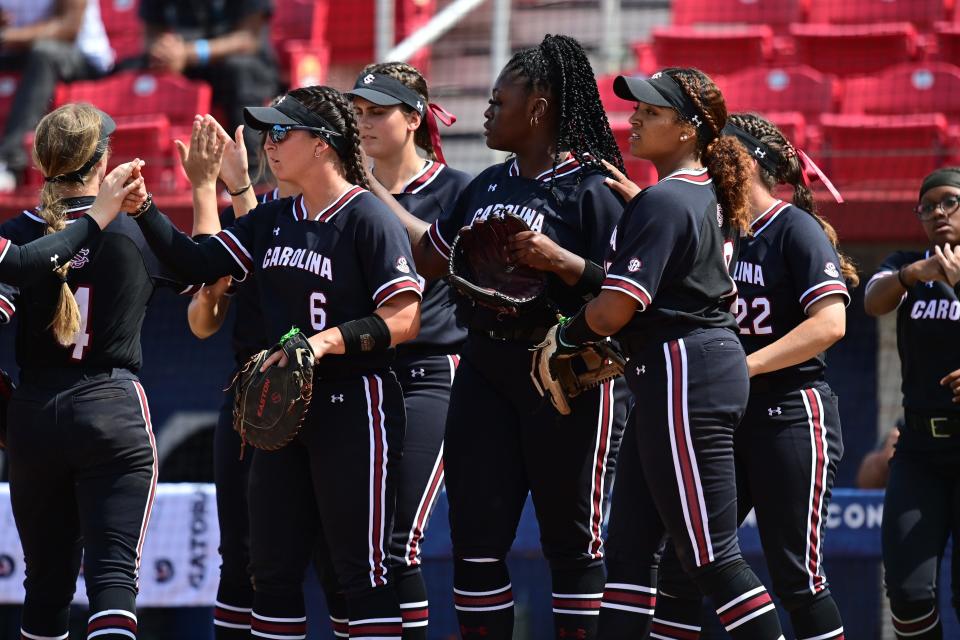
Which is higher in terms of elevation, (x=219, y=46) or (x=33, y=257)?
(x=219, y=46)

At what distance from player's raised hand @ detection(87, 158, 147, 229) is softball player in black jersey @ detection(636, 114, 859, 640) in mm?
1765

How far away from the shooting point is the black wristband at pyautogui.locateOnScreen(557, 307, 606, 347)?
3492 millimetres

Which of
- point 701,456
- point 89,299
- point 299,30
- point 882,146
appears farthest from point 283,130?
point 299,30

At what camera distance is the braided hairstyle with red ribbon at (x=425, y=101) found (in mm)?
4449

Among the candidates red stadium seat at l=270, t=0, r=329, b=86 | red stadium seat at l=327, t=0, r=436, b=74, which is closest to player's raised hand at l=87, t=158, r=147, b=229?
red stadium seat at l=270, t=0, r=329, b=86

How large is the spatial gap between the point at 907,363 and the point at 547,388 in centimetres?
154

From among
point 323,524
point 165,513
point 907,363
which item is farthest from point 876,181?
point 323,524

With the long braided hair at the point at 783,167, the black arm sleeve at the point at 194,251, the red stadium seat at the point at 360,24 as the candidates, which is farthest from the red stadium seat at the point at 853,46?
the black arm sleeve at the point at 194,251

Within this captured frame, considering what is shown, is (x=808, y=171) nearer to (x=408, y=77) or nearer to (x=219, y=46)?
(x=408, y=77)

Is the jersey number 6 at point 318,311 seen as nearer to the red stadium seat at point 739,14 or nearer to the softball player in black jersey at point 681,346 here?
the softball player in black jersey at point 681,346

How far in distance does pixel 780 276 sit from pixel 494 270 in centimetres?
87

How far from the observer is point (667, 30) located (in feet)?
28.5

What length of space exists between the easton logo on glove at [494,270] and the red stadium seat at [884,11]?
5.87 metres

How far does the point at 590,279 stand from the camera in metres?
3.73
